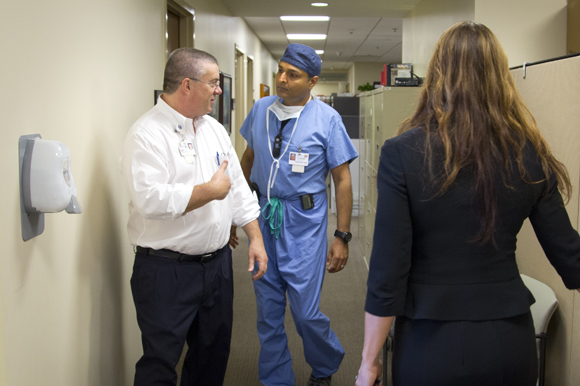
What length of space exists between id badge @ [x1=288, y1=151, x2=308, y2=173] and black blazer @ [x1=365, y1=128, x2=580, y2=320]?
119 centimetres

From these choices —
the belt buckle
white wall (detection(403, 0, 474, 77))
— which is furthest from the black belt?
white wall (detection(403, 0, 474, 77))

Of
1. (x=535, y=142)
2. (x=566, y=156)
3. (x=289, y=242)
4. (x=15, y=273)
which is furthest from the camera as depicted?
(x=289, y=242)

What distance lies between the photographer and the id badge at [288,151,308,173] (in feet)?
7.36

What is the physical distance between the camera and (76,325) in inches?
65.2

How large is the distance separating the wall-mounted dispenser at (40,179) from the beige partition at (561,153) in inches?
64.0

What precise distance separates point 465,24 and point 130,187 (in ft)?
3.51

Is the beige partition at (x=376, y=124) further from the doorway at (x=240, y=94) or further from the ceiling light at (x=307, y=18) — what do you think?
the ceiling light at (x=307, y=18)

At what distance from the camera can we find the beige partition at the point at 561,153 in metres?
1.74

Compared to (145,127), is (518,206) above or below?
below

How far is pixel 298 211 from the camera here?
229 cm

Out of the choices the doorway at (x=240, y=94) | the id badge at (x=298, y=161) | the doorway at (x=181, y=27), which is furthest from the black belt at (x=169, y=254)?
the doorway at (x=240, y=94)

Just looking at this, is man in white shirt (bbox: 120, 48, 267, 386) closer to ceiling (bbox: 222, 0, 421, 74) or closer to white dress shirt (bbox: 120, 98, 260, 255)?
white dress shirt (bbox: 120, 98, 260, 255)

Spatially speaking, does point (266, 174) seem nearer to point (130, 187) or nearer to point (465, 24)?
point (130, 187)

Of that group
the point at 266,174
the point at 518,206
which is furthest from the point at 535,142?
the point at 266,174
